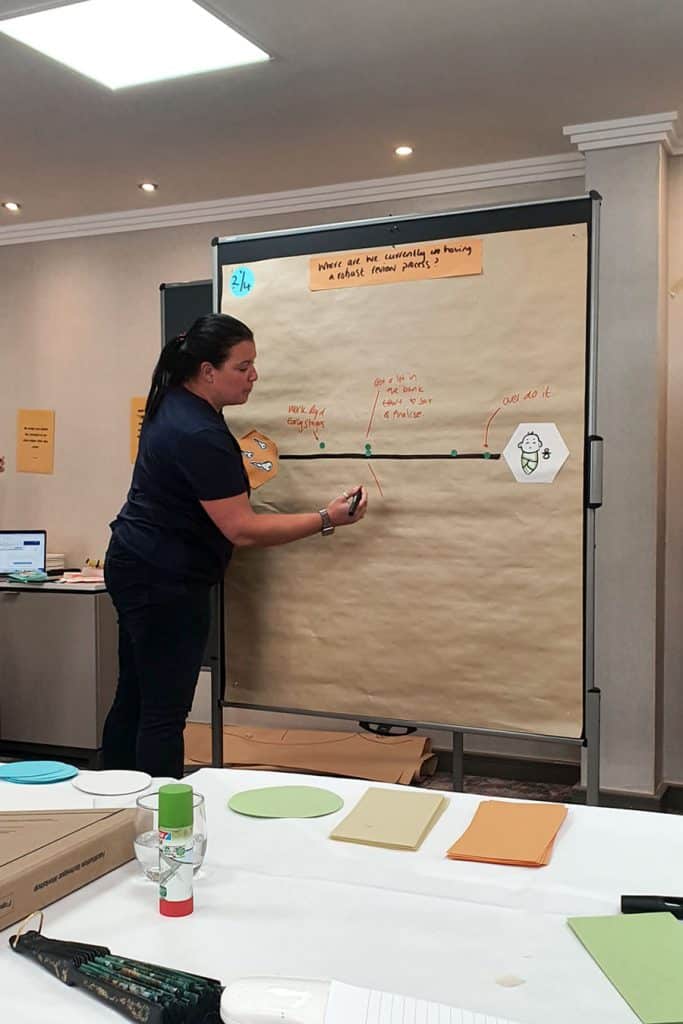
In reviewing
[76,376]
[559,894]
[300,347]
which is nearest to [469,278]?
[300,347]

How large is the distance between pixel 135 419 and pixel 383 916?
137 inches

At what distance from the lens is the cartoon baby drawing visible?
7.32 feet

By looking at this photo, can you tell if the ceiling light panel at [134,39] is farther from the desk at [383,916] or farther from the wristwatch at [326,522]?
the desk at [383,916]

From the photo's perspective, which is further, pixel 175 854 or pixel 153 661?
pixel 153 661

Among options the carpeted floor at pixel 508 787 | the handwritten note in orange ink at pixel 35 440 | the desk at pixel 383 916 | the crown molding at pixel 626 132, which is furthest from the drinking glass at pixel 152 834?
the handwritten note in orange ink at pixel 35 440

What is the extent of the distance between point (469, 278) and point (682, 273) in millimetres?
1310

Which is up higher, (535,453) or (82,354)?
(82,354)

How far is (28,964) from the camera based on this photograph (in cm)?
89

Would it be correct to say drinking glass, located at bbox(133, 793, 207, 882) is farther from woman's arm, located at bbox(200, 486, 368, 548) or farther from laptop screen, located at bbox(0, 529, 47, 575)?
laptop screen, located at bbox(0, 529, 47, 575)

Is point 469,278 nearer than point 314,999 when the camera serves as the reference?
No

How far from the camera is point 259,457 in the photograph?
2555mm

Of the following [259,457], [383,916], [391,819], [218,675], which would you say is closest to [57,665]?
[218,675]

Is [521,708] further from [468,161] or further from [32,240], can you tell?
[32,240]

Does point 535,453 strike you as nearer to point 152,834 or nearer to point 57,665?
point 152,834
